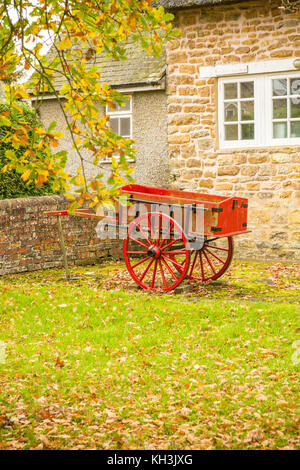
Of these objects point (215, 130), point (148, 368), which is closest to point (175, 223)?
point (148, 368)

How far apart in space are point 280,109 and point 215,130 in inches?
50.7

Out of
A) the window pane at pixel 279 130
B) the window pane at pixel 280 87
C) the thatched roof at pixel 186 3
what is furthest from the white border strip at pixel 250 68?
the thatched roof at pixel 186 3

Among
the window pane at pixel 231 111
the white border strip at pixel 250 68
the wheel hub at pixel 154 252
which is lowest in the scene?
the wheel hub at pixel 154 252

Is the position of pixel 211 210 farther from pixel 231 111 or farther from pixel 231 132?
pixel 231 111

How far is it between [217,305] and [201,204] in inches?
62.9

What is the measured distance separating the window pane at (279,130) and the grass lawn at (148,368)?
3803 mm

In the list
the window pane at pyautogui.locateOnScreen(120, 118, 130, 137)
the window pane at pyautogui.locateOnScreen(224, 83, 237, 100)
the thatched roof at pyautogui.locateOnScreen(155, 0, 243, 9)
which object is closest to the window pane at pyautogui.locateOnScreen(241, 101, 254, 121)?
the window pane at pyautogui.locateOnScreen(224, 83, 237, 100)

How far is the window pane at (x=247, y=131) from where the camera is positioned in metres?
12.5

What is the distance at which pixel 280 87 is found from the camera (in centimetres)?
Answer: 1224

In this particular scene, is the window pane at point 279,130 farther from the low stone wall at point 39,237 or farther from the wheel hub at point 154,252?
the wheel hub at point 154,252

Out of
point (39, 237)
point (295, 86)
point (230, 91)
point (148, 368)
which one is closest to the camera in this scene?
point (148, 368)
